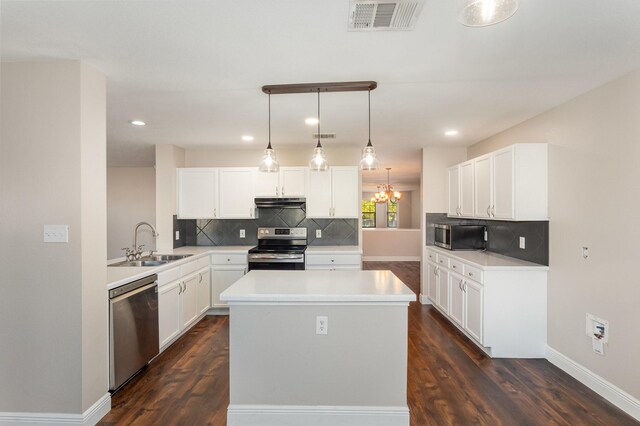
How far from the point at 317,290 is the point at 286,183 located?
2542 mm

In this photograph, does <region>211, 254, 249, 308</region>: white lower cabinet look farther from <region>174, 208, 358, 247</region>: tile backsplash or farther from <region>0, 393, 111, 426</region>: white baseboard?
<region>0, 393, 111, 426</region>: white baseboard

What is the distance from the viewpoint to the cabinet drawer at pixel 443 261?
3.96 meters

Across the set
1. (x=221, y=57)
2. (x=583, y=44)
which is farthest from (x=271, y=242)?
(x=583, y=44)

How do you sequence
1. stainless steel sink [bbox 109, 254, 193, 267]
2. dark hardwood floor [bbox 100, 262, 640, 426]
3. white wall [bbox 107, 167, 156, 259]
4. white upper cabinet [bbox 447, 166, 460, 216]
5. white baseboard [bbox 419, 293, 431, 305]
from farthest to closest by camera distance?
white wall [bbox 107, 167, 156, 259] < white baseboard [bbox 419, 293, 431, 305] < white upper cabinet [bbox 447, 166, 460, 216] < stainless steel sink [bbox 109, 254, 193, 267] < dark hardwood floor [bbox 100, 262, 640, 426]

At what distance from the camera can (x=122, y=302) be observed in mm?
2465

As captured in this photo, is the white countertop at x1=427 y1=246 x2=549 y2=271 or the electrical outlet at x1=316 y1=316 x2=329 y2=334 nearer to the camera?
the electrical outlet at x1=316 y1=316 x2=329 y2=334

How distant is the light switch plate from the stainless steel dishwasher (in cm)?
54

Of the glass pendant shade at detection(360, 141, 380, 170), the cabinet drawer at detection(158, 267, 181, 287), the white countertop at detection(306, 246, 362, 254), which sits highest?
the glass pendant shade at detection(360, 141, 380, 170)

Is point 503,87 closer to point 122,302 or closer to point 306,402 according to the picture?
point 306,402

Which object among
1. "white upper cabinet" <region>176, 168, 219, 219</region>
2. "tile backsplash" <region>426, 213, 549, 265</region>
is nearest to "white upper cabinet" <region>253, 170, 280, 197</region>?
"white upper cabinet" <region>176, 168, 219, 219</region>

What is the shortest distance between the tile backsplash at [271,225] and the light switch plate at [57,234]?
8.74 feet

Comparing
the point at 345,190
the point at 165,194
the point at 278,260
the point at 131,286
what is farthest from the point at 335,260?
the point at 165,194

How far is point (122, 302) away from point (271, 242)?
8.00 ft

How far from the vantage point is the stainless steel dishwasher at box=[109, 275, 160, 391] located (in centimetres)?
239
